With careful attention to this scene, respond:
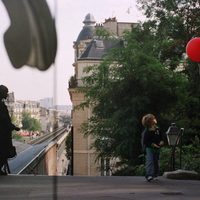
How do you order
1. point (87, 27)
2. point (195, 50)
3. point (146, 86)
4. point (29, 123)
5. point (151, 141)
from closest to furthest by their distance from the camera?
point (29, 123), point (151, 141), point (195, 50), point (87, 27), point (146, 86)

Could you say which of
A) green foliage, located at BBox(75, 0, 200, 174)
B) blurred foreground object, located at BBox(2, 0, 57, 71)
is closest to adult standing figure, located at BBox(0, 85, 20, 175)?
blurred foreground object, located at BBox(2, 0, 57, 71)

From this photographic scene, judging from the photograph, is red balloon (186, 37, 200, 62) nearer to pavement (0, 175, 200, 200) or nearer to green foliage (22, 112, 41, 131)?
pavement (0, 175, 200, 200)

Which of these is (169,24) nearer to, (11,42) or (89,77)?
(89,77)

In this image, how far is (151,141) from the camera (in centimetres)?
780

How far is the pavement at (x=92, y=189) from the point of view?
591 cm

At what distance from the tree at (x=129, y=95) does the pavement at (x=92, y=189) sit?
389 inches

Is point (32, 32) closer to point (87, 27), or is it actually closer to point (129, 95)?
point (87, 27)

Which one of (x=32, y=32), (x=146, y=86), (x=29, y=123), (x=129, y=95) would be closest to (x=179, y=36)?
(x=146, y=86)

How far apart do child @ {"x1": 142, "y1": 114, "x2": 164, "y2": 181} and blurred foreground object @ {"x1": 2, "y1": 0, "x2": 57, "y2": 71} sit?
4.21 metres

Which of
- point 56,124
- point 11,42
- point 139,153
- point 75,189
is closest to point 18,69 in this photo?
point 11,42

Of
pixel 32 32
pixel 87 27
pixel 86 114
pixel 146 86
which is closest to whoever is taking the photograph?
pixel 32 32

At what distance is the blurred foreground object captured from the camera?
11.3 ft

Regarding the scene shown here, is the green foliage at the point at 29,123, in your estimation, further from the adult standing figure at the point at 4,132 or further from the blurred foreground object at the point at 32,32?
the adult standing figure at the point at 4,132

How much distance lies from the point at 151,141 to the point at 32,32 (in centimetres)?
464
